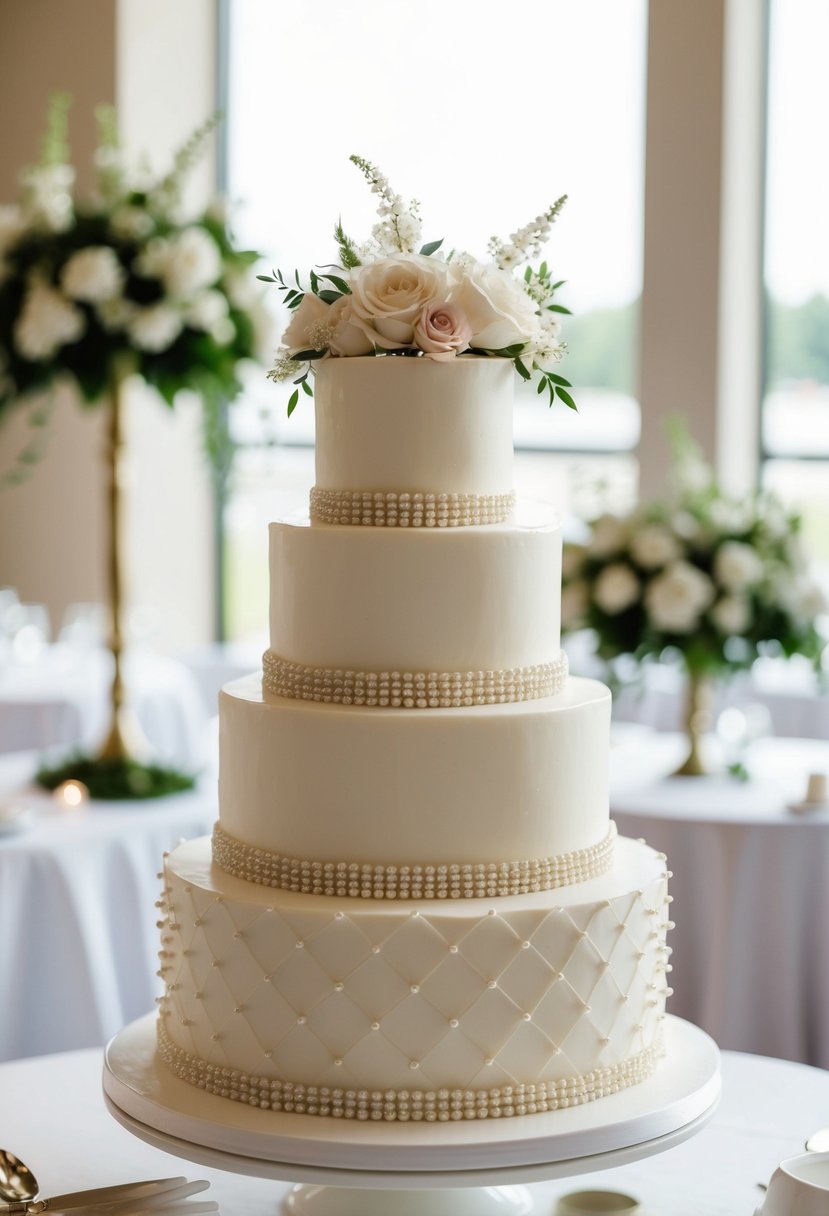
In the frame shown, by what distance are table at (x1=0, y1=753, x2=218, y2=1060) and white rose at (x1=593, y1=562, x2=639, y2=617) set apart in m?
1.46

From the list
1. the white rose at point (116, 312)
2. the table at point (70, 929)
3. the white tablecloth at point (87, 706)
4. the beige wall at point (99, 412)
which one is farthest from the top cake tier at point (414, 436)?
the beige wall at point (99, 412)

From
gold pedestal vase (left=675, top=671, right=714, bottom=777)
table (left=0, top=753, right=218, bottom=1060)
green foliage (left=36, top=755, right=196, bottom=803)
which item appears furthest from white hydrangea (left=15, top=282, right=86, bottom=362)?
gold pedestal vase (left=675, top=671, right=714, bottom=777)

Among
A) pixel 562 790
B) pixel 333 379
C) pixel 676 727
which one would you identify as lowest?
pixel 676 727

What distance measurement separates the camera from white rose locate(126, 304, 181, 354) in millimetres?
4535

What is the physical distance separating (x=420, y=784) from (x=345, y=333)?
2.09 ft

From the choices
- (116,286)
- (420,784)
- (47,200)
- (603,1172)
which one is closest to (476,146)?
(47,200)

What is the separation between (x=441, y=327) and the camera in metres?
2.15

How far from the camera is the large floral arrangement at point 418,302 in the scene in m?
2.14

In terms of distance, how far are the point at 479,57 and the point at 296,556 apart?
265 inches

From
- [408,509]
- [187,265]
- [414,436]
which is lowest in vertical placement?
[408,509]

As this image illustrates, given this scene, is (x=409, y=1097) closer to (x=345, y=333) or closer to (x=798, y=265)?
(x=345, y=333)

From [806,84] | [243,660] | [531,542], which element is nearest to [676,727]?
[243,660]

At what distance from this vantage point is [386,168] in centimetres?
859

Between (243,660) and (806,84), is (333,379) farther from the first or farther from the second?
(806,84)
